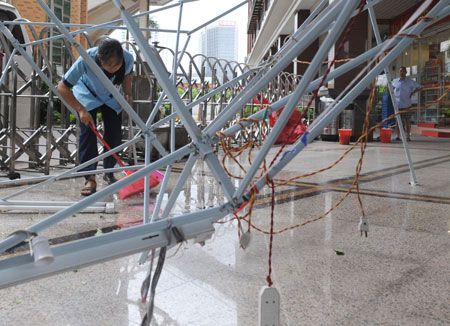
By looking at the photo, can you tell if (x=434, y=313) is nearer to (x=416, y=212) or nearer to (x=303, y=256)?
(x=303, y=256)

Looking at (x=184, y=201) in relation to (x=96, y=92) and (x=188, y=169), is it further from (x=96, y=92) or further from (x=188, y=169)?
(x=188, y=169)

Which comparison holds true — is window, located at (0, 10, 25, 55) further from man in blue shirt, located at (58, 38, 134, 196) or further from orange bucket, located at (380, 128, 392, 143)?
orange bucket, located at (380, 128, 392, 143)

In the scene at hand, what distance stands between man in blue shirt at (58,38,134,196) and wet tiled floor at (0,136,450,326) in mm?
703

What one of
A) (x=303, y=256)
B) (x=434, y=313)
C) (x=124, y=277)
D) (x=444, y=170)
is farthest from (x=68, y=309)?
(x=444, y=170)

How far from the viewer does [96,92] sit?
3.78 metres

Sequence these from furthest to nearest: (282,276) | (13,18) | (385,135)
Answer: (385,135) < (13,18) < (282,276)

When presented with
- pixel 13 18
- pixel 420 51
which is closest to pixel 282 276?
pixel 13 18

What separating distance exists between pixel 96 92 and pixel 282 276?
8.25ft

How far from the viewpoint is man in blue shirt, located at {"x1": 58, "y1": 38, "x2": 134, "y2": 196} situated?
321 cm

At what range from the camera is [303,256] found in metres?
2.17

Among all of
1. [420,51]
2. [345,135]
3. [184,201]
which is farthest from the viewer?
[420,51]

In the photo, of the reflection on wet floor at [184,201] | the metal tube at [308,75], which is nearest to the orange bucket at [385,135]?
the reflection on wet floor at [184,201]

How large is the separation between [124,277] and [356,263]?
103cm

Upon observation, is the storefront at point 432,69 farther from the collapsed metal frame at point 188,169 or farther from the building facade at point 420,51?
the collapsed metal frame at point 188,169
